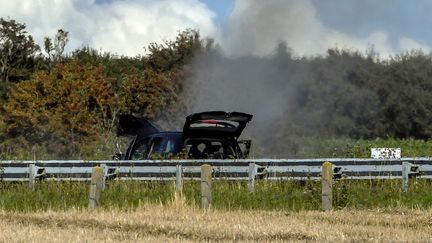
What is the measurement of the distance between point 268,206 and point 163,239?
6.08m

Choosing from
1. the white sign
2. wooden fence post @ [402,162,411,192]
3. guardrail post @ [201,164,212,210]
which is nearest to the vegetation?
wooden fence post @ [402,162,411,192]

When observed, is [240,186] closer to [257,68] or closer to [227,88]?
[257,68]

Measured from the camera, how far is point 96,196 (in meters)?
16.7

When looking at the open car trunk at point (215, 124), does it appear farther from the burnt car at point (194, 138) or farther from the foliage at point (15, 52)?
the foliage at point (15, 52)

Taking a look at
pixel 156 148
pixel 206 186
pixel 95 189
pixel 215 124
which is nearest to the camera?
pixel 206 186

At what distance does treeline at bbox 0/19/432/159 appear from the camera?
50.2 metres

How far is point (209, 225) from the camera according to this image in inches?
496

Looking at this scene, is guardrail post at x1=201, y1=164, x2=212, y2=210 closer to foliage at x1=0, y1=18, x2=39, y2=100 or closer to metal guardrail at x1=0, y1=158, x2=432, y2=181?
metal guardrail at x1=0, y1=158, x2=432, y2=181

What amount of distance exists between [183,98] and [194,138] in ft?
105

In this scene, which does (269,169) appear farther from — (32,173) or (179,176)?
(32,173)

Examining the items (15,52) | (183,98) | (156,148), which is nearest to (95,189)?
(156,148)

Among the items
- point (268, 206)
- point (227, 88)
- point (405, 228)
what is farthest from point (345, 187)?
point (227, 88)

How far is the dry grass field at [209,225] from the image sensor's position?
1112 centimetres

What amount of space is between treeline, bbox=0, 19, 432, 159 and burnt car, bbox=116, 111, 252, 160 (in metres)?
23.8
